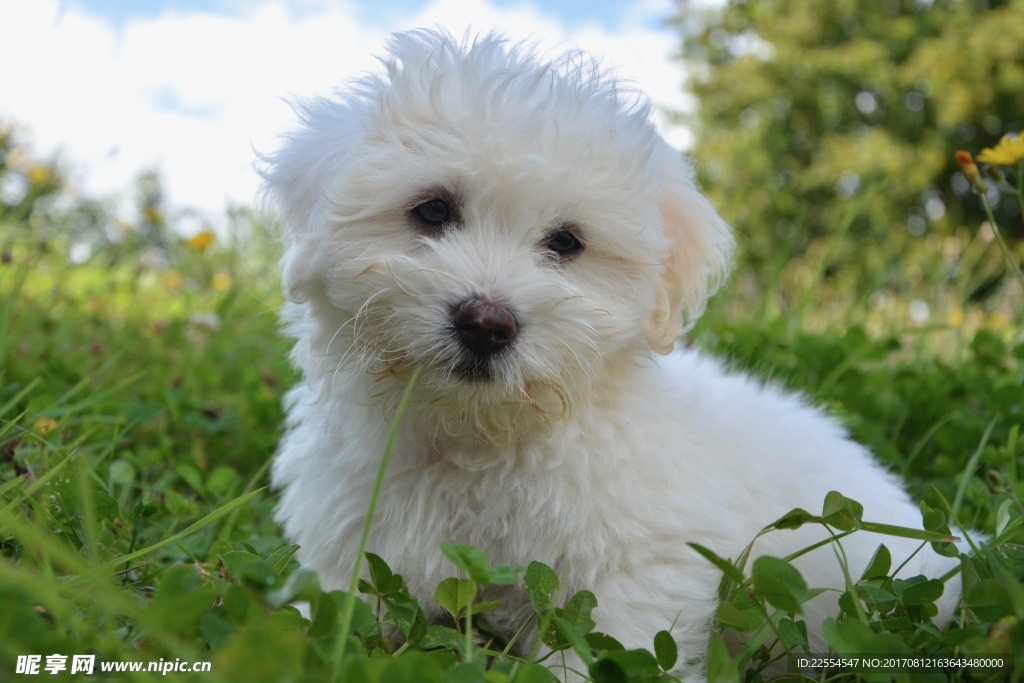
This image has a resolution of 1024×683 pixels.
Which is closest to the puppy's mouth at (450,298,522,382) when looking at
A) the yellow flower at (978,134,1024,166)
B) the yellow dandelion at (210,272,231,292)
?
the yellow flower at (978,134,1024,166)

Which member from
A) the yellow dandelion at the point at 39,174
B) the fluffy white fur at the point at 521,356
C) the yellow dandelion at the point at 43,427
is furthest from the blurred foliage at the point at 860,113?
the yellow dandelion at the point at 43,427

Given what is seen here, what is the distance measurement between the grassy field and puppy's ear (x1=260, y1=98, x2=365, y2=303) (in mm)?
689

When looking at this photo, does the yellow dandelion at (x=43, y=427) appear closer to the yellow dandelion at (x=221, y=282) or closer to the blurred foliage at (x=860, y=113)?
the yellow dandelion at (x=221, y=282)

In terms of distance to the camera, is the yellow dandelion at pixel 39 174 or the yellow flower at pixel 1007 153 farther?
the yellow dandelion at pixel 39 174

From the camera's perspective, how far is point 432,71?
7.21 ft

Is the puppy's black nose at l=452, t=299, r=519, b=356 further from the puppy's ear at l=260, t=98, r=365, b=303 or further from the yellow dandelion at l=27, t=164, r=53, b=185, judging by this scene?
the yellow dandelion at l=27, t=164, r=53, b=185

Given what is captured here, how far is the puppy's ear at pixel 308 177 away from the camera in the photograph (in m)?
2.23

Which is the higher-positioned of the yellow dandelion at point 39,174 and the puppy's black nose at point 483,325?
the puppy's black nose at point 483,325

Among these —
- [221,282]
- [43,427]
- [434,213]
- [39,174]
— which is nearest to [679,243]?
[434,213]

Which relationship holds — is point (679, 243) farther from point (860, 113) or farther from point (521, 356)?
point (860, 113)

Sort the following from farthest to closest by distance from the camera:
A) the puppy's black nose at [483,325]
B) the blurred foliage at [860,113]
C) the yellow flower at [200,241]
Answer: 1. the blurred foliage at [860,113]
2. the yellow flower at [200,241]
3. the puppy's black nose at [483,325]

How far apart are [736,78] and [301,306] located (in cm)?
2454

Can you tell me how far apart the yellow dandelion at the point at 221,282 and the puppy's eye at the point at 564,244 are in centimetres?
480

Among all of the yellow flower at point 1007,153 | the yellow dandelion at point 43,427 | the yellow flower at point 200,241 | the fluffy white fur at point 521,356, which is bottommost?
the yellow flower at point 200,241
